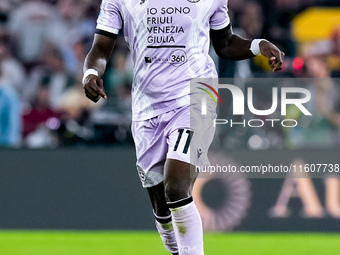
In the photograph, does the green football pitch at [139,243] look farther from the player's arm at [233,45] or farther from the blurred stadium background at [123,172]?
the player's arm at [233,45]

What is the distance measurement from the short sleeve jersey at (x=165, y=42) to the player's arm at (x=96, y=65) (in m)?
0.09

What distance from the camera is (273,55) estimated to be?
17.5 feet

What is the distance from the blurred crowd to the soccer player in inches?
131

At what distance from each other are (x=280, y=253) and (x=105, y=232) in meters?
2.42

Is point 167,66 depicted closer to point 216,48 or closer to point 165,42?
point 165,42

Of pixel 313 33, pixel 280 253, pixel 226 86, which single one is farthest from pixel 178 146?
pixel 313 33

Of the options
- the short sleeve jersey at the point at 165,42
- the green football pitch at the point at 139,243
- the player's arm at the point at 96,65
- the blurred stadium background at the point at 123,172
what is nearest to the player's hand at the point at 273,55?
the short sleeve jersey at the point at 165,42

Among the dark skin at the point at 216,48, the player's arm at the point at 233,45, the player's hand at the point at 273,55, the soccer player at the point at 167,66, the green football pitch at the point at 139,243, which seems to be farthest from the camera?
the green football pitch at the point at 139,243

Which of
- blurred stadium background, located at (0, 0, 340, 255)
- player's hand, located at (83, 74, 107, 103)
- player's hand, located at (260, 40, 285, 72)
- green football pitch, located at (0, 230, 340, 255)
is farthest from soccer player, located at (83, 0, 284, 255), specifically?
blurred stadium background, located at (0, 0, 340, 255)

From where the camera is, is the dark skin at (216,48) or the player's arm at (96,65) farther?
the dark skin at (216,48)

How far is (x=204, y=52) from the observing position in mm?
5637

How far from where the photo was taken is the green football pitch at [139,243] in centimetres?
798

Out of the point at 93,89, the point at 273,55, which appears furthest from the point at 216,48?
the point at 93,89

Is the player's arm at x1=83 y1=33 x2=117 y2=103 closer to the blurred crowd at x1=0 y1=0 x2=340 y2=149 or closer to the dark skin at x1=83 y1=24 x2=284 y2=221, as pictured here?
the dark skin at x1=83 y1=24 x2=284 y2=221
